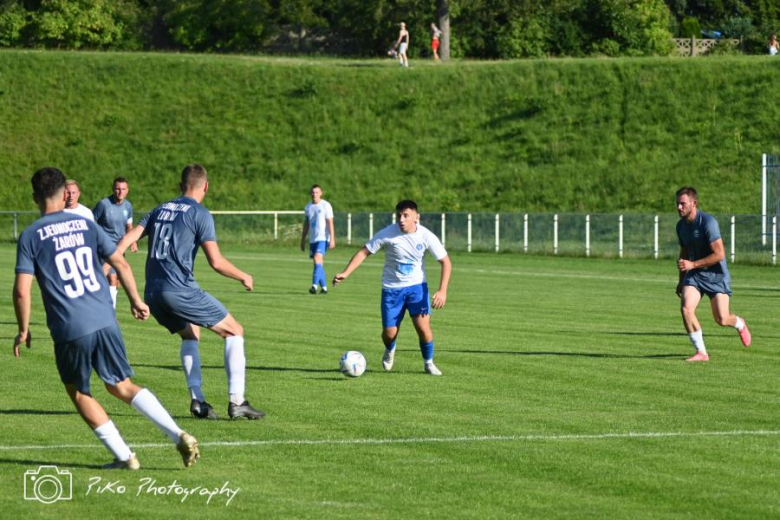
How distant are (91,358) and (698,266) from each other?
947 centimetres

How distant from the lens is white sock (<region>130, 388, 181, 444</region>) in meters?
9.26

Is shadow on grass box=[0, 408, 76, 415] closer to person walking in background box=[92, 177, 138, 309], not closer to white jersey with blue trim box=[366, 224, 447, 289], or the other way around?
white jersey with blue trim box=[366, 224, 447, 289]

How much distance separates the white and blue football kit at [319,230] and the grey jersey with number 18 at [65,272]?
19.5 m

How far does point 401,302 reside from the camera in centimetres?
1529

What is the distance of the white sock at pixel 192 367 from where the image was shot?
12000 millimetres

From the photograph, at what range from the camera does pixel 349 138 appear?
2621 inches

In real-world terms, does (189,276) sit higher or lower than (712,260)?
higher

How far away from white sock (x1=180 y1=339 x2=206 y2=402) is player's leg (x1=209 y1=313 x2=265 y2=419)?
1.28 ft

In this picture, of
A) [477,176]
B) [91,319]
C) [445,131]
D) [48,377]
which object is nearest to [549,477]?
[91,319]

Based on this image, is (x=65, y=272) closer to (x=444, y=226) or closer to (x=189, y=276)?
(x=189, y=276)

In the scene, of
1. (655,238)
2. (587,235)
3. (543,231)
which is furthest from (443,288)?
(543,231)

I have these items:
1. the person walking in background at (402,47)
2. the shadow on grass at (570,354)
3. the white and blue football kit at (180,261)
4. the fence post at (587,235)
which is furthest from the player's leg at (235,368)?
the person walking in background at (402,47)

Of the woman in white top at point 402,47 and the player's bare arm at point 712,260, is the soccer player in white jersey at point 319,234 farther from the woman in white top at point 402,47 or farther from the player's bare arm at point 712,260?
the woman in white top at point 402,47

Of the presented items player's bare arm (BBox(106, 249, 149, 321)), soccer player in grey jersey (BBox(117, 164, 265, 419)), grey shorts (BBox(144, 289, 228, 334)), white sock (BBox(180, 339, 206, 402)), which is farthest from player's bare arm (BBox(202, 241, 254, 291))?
player's bare arm (BBox(106, 249, 149, 321))
